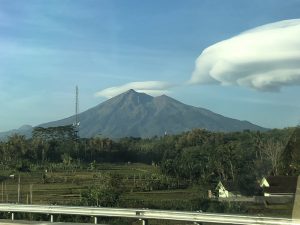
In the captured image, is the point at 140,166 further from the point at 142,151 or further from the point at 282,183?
the point at 282,183

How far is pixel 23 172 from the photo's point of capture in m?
89.1

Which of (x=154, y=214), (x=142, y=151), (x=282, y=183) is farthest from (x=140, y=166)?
(x=154, y=214)

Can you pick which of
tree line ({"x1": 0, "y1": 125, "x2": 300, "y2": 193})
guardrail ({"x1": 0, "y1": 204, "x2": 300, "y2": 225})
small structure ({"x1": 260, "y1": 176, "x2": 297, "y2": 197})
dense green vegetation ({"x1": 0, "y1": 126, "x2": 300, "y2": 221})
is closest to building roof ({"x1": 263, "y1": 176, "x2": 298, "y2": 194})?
small structure ({"x1": 260, "y1": 176, "x2": 297, "y2": 197})

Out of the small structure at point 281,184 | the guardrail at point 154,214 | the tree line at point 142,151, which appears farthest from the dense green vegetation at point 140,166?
the guardrail at point 154,214

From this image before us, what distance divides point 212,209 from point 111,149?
9177 cm

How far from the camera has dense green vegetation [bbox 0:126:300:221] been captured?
2802 centimetres

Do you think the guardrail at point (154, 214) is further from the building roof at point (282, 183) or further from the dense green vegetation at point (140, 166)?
the building roof at point (282, 183)

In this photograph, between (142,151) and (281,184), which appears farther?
(142,151)

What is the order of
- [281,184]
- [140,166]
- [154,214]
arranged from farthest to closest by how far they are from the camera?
[140,166] → [281,184] → [154,214]

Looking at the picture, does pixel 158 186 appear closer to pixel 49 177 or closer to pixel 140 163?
pixel 49 177

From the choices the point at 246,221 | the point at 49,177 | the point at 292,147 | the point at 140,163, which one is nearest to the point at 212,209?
the point at 292,147

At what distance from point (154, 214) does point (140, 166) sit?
82.9 meters

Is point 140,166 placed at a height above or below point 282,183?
below

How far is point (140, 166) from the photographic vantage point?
97688mm
